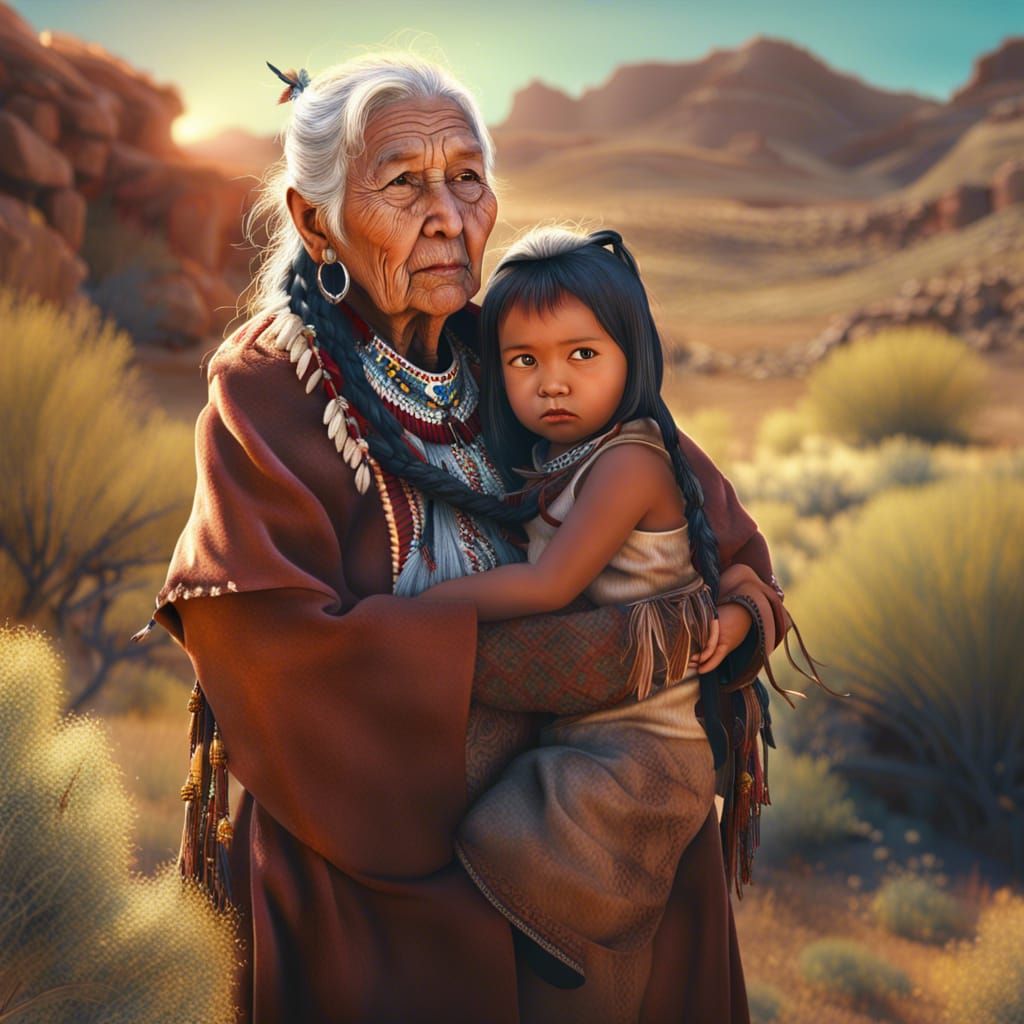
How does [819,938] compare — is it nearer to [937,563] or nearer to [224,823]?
[937,563]

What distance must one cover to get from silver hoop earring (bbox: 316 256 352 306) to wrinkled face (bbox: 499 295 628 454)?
0.35 meters

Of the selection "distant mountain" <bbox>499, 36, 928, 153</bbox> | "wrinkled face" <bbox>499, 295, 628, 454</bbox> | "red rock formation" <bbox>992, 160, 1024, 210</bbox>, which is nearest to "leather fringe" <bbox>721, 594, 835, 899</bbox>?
"wrinkled face" <bbox>499, 295, 628, 454</bbox>

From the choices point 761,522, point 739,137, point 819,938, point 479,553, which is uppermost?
point 739,137

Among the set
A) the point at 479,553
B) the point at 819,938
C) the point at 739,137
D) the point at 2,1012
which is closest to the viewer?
the point at 2,1012

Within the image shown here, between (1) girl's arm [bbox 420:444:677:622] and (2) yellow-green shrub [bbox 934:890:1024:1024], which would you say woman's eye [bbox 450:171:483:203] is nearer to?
(1) girl's arm [bbox 420:444:677:622]

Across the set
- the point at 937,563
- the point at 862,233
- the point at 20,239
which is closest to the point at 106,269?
the point at 20,239

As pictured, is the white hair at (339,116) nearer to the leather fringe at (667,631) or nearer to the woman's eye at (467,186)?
the woman's eye at (467,186)

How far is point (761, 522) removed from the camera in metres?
10.5

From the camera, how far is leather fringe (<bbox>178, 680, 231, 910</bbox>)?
99.7 inches

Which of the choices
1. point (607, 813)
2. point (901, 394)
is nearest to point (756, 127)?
point (901, 394)

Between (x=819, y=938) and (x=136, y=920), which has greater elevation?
(x=136, y=920)

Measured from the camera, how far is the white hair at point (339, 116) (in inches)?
103

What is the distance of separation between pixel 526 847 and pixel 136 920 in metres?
0.76

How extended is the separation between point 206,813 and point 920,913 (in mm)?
4483
